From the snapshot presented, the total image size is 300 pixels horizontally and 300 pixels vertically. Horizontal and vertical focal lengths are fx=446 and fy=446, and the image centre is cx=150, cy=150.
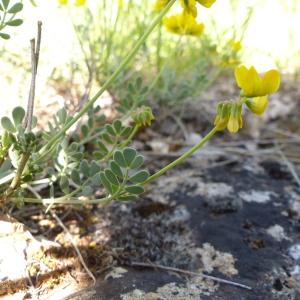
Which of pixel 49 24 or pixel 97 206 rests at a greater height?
pixel 49 24

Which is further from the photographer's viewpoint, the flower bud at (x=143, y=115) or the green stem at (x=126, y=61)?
the flower bud at (x=143, y=115)

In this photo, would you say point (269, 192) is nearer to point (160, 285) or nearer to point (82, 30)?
point (160, 285)

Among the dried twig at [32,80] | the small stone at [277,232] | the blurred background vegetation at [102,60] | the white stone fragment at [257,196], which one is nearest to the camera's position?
the dried twig at [32,80]

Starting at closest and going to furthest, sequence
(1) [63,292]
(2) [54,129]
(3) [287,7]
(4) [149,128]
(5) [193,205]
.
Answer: (1) [63,292] → (2) [54,129] → (5) [193,205] → (4) [149,128] → (3) [287,7]

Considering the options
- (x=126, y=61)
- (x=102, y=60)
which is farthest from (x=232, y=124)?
(x=102, y=60)

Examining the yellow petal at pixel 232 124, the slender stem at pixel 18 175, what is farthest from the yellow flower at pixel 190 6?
the slender stem at pixel 18 175

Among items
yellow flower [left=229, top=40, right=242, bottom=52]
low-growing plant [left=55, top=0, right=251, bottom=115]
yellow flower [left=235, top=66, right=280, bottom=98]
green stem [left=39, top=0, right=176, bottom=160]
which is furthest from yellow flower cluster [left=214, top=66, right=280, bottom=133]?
yellow flower [left=229, top=40, right=242, bottom=52]

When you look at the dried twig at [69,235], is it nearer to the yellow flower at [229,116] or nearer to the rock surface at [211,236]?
the rock surface at [211,236]

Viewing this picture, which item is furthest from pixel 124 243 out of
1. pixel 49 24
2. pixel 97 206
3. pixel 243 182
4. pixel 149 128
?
pixel 49 24
